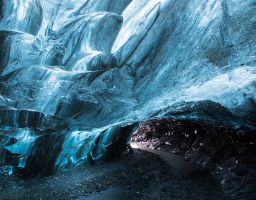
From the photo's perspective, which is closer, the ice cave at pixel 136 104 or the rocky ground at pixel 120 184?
the rocky ground at pixel 120 184

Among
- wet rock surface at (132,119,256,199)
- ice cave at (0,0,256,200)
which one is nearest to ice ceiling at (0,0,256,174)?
ice cave at (0,0,256,200)

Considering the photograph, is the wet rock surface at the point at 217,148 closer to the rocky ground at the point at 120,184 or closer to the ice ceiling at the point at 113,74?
the rocky ground at the point at 120,184

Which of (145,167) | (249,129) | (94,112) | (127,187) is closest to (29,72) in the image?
(94,112)

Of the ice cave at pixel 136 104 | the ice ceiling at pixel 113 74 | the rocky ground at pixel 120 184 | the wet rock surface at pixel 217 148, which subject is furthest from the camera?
→ the ice ceiling at pixel 113 74

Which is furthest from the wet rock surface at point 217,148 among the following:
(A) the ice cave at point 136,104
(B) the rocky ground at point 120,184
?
(B) the rocky ground at point 120,184

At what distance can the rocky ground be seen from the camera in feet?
17.8

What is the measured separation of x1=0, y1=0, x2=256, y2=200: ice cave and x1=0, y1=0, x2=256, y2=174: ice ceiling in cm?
3

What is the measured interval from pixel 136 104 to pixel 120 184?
2.38m

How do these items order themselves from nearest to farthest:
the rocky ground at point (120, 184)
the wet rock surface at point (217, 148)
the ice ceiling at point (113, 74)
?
1. the rocky ground at point (120, 184)
2. the wet rock surface at point (217, 148)
3. the ice ceiling at point (113, 74)

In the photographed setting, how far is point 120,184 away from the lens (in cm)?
596

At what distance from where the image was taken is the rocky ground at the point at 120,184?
17.8 ft

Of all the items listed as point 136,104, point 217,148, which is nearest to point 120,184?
point 217,148

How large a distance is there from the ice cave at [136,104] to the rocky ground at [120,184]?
0.05 ft

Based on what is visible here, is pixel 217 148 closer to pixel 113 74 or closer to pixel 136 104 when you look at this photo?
pixel 136 104
